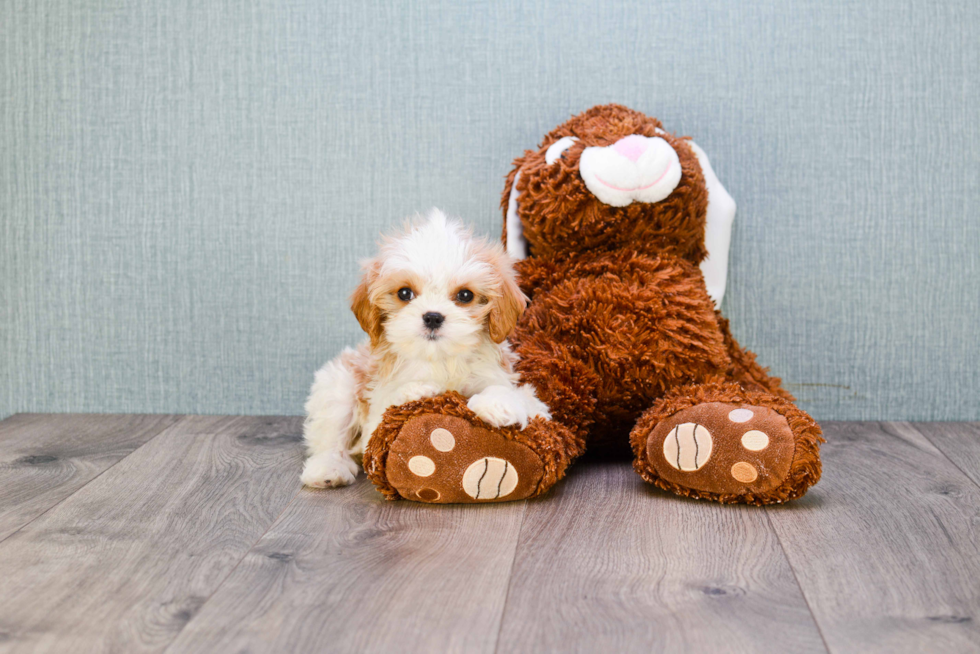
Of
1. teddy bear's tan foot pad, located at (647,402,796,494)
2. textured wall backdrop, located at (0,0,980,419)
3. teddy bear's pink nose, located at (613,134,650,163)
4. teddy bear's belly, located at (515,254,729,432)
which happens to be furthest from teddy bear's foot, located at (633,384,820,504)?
textured wall backdrop, located at (0,0,980,419)

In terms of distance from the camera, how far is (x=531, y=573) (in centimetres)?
98

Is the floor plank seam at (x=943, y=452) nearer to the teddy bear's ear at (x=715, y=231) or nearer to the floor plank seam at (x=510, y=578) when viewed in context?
the teddy bear's ear at (x=715, y=231)

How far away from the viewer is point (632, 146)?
139 centimetres

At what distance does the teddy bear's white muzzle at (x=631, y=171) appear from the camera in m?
1.37

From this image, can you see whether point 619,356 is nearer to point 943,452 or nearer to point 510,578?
point 510,578

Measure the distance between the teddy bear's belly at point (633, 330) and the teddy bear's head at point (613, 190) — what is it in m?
0.05

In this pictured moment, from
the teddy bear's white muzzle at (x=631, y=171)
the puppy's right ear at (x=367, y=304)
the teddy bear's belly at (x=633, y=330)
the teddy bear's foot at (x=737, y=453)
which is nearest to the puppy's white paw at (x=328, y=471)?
the puppy's right ear at (x=367, y=304)

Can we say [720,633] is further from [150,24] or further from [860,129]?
[150,24]

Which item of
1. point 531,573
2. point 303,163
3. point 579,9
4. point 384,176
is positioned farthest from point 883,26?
point 531,573

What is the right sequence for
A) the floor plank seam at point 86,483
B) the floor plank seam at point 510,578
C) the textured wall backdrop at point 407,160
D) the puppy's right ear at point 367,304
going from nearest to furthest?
1. the floor plank seam at point 510,578
2. the floor plank seam at point 86,483
3. the puppy's right ear at point 367,304
4. the textured wall backdrop at point 407,160

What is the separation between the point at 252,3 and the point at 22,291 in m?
0.82

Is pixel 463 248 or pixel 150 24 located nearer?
pixel 463 248

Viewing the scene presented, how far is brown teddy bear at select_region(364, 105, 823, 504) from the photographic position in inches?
47.0

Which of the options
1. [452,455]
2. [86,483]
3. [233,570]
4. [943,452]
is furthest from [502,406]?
[943,452]
